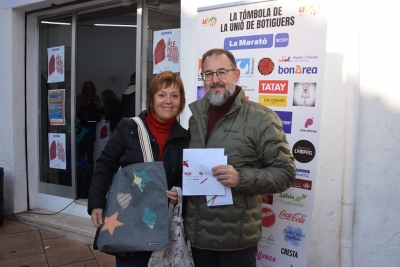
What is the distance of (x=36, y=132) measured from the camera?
575 centimetres

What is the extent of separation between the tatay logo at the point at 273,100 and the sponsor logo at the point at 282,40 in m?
0.41

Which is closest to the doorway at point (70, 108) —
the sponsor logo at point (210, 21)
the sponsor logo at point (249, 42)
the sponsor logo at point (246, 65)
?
the sponsor logo at point (210, 21)

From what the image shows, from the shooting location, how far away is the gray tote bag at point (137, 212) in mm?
2039

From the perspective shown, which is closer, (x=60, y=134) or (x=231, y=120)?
(x=231, y=120)

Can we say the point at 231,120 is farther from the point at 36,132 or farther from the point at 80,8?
the point at 36,132

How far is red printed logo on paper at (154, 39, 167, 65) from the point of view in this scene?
4.34 meters

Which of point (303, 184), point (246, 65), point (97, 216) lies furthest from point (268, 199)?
point (97, 216)

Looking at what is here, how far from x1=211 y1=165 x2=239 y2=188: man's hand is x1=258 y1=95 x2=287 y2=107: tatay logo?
1034 mm

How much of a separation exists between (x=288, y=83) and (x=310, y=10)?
553 millimetres

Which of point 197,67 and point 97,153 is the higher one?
point 197,67

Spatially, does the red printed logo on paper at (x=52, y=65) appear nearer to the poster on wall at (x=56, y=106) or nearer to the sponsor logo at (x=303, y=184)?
the poster on wall at (x=56, y=106)

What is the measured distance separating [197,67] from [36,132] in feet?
12.3

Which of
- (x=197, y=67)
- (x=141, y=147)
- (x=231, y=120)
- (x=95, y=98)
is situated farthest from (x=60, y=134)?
(x=231, y=120)

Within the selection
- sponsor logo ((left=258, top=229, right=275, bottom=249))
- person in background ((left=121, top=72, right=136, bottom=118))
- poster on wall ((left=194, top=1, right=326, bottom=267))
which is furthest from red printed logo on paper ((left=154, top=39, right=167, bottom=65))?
sponsor logo ((left=258, top=229, right=275, bottom=249))
